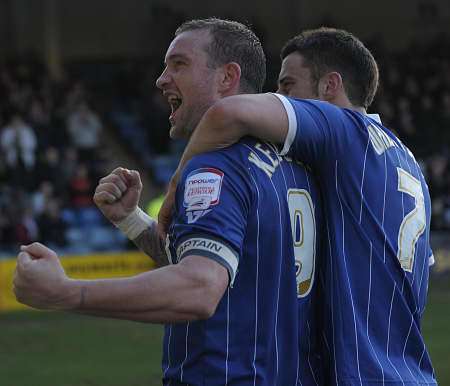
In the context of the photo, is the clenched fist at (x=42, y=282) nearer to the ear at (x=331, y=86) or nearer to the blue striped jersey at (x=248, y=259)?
the blue striped jersey at (x=248, y=259)

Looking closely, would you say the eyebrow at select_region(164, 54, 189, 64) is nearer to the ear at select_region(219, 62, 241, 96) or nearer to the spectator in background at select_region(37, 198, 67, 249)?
the ear at select_region(219, 62, 241, 96)

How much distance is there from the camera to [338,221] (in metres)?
3.26


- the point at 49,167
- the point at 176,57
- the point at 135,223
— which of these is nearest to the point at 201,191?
the point at 176,57

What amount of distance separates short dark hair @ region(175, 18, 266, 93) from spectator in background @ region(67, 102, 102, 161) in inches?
A: 670

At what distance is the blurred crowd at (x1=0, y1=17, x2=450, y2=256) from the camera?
1829cm

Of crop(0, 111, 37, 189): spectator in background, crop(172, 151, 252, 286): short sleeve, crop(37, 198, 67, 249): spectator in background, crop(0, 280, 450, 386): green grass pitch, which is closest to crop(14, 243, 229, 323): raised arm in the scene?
crop(172, 151, 252, 286): short sleeve

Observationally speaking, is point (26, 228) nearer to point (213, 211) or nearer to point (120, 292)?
point (213, 211)

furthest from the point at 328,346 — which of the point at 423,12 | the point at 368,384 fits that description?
the point at 423,12

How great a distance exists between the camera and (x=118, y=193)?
3754 millimetres

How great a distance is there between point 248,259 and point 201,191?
0.82 ft

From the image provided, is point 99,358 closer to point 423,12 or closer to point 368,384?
point 368,384

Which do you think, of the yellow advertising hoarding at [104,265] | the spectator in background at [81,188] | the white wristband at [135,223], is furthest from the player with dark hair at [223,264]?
the spectator in background at [81,188]

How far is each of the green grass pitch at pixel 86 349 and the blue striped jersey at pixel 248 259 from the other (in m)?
6.42

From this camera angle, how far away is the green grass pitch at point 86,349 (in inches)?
392
